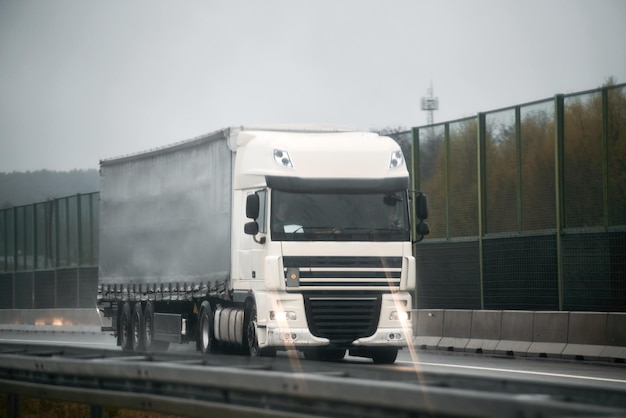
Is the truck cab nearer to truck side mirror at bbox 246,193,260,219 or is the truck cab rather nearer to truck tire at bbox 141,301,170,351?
truck side mirror at bbox 246,193,260,219

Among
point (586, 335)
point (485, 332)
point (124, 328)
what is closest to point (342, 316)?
point (586, 335)

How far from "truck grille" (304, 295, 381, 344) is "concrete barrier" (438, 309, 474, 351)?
6.60 m

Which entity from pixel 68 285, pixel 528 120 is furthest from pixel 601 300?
pixel 68 285

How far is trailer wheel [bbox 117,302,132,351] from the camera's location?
28.0 metres

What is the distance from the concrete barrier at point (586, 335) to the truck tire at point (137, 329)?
8.66 metres

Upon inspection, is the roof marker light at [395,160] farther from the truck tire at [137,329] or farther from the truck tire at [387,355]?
the truck tire at [137,329]

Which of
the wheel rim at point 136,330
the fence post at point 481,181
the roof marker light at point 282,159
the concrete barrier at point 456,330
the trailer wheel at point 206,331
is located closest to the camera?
the roof marker light at point 282,159

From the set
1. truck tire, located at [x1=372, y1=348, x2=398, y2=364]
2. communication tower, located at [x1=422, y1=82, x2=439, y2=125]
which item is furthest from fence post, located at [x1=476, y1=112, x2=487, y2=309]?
communication tower, located at [x1=422, y1=82, x2=439, y2=125]

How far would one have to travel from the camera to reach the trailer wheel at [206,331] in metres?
23.0

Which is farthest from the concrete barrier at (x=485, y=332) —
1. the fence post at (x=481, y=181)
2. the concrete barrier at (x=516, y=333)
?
the fence post at (x=481, y=181)

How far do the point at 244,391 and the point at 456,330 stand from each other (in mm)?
19447

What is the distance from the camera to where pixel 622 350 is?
22.3m

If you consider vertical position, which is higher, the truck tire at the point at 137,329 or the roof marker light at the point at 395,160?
the roof marker light at the point at 395,160

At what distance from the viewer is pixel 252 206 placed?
20.4 metres
